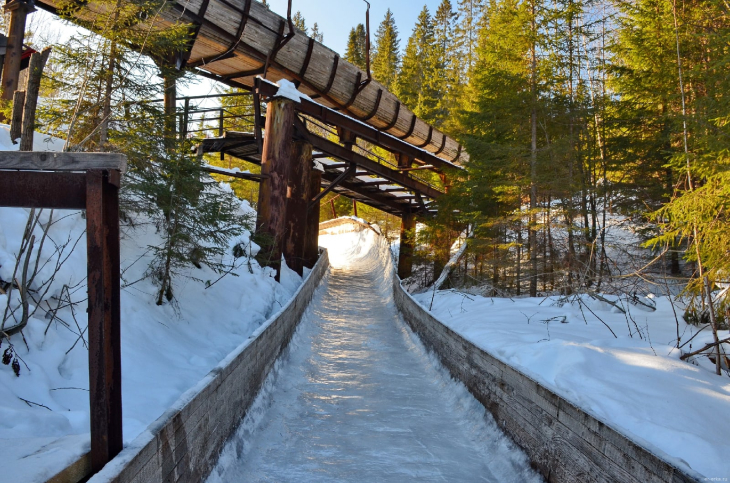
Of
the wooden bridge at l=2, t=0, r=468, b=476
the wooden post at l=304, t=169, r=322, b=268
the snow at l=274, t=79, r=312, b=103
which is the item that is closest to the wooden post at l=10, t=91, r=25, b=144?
the wooden bridge at l=2, t=0, r=468, b=476

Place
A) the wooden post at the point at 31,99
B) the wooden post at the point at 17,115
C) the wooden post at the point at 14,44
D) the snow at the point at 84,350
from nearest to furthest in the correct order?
the snow at the point at 84,350, the wooden post at the point at 31,99, the wooden post at the point at 17,115, the wooden post at the point at 14,44

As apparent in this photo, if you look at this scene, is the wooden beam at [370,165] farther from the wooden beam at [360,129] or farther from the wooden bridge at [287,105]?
the wooden beam at [360,129]

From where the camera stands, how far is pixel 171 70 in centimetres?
769

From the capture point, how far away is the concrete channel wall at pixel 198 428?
2.79 m

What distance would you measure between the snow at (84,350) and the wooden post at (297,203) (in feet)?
15.1

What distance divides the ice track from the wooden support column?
1.66m

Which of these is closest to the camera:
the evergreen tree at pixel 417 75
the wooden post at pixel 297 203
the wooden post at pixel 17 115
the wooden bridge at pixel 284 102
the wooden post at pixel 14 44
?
the wooden post at pixel 17 115

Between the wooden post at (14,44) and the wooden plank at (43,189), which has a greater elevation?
the wooden post at (14,44)

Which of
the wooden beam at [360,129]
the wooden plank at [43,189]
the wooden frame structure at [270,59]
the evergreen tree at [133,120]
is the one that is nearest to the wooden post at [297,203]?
the wooden beam at [360,129]

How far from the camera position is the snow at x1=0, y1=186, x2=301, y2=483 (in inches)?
121

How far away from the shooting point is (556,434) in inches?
161

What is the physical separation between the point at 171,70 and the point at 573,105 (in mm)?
A: 13628

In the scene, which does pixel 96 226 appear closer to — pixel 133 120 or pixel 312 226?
pixel 133 120

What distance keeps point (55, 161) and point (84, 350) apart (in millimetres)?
2683
